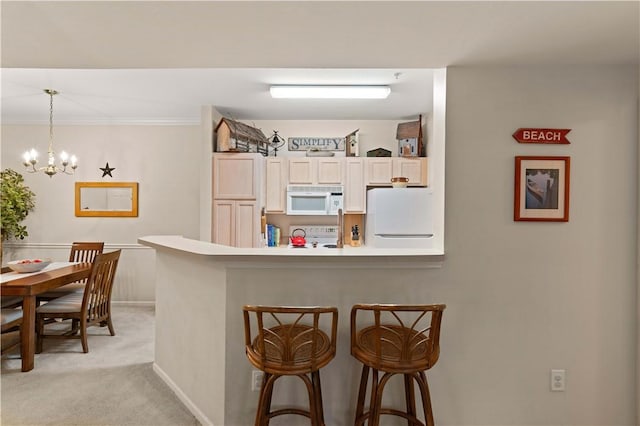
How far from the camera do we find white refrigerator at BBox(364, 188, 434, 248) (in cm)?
386

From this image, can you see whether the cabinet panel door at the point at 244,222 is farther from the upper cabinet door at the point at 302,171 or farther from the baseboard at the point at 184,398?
the baseboard at the point at 184,398

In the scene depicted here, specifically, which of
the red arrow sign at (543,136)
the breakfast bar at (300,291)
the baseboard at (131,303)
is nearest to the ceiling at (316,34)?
the red arrow sign at (543,136)

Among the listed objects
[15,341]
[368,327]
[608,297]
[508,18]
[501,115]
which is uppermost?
[508,18]

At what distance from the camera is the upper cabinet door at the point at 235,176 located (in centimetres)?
395

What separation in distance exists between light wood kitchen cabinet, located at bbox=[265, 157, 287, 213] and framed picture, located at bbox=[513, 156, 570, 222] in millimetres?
2816

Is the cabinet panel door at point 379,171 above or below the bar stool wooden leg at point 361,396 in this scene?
above

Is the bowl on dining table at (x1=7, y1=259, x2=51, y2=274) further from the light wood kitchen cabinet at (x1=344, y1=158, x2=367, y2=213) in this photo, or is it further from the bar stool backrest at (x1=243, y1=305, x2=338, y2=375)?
the light wood kitchen cabinet at (x1=344, y1=158, x2=367, y2=213)

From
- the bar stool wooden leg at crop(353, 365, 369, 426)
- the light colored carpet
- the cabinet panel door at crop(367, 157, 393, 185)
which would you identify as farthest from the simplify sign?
the bar stool wooden leg at crop(353, 365, 369, 426)

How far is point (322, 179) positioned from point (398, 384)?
2.73m

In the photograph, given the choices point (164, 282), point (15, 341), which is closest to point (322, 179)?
point (164, 282)

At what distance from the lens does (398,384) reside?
1963mm

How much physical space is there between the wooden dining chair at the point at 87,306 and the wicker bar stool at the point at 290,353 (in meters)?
2.30

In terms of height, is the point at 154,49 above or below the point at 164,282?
above

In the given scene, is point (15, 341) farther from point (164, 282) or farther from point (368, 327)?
point (368, 327)
